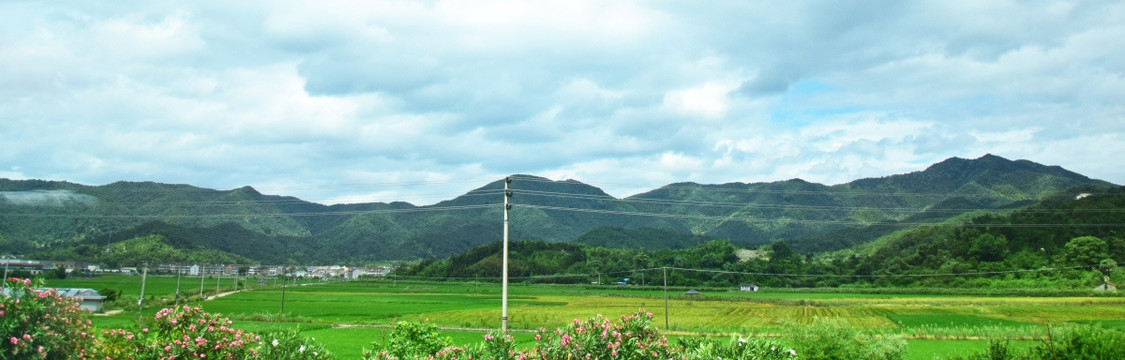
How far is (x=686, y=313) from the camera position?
6388 cm

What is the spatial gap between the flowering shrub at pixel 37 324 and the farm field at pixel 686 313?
21.8 m

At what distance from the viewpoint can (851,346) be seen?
2278 cm

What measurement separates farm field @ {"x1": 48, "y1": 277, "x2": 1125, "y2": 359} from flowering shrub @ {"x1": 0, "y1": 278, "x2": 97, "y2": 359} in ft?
71.5

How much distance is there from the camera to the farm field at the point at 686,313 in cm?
4244

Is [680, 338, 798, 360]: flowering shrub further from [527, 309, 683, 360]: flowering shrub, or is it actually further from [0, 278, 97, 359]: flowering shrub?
[0, 278, 97, 359]: flowering shrub

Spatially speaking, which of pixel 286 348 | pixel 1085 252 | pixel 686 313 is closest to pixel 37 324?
pixel 286 348

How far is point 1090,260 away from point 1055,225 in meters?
15.5

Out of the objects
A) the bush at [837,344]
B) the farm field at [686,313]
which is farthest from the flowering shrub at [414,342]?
the farm field at [686,313]

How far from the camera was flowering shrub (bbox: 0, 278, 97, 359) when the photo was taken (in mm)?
9992

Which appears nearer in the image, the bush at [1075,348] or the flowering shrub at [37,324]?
the flowering shrub at [37,324]

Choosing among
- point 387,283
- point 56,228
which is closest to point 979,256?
point 387,283

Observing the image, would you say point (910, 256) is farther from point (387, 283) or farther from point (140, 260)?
point (140, 260)

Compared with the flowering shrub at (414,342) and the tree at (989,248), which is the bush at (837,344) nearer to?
the flowering shrub at (414,342)

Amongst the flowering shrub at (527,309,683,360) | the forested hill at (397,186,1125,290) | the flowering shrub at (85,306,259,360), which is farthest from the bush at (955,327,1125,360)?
the forested hill at (397,186,1125,290)
